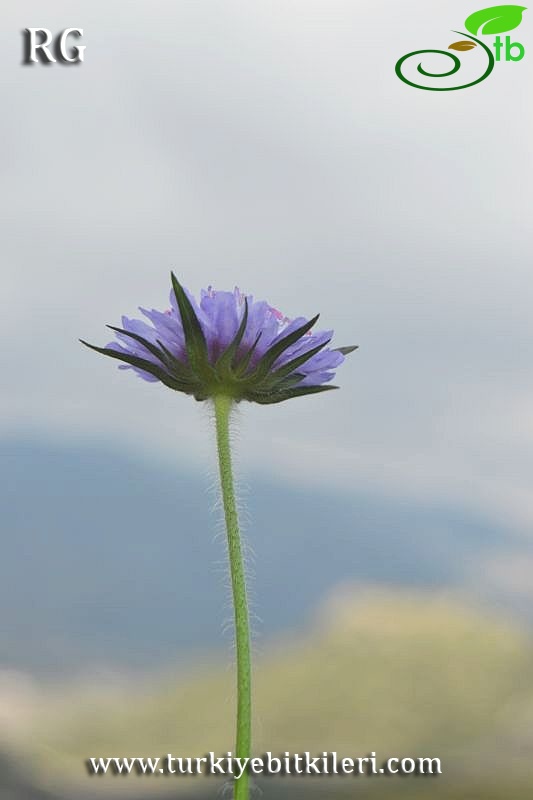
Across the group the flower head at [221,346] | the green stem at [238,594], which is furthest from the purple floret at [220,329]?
the green stem at [238,594]

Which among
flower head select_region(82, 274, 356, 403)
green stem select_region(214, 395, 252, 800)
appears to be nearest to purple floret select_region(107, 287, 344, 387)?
flower head select_region(82, 274, 356, 403)

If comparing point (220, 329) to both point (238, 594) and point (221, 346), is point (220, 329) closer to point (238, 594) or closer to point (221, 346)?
point (221, 346)

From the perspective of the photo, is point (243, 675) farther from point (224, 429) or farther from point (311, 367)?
point (311, 367)

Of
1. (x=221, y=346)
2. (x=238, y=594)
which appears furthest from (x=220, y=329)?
(x=238, y=594)

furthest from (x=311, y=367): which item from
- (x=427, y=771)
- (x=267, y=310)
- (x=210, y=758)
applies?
(x=427, y=771)

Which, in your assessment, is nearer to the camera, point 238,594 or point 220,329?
point 238,594

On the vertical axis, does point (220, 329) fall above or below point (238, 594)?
above

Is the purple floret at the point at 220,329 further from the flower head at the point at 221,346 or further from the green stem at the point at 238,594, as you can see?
the green stem at the point at 238,594
